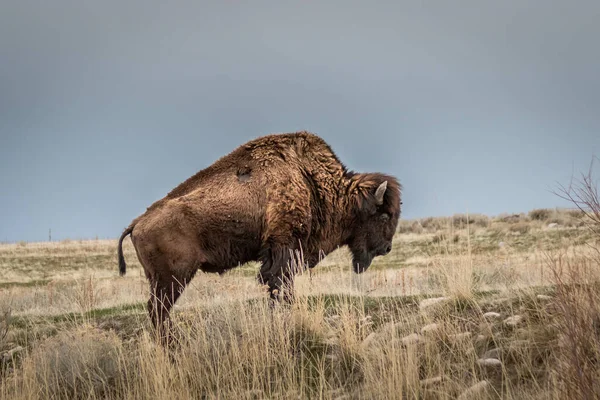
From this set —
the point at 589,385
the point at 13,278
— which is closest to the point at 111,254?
the point at 13,278

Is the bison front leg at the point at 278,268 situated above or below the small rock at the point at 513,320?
above

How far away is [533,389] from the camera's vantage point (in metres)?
4.06

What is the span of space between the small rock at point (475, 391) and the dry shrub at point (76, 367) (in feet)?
11.3

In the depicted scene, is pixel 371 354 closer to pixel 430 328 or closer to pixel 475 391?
pixel 430 328

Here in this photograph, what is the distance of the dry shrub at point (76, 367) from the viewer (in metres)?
5.86

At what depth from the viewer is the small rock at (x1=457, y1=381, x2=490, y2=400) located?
4156 mm

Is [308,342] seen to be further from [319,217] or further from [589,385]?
[589,385]

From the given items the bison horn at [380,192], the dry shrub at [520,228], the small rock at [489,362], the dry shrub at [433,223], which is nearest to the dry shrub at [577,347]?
the small rock at [489,362]

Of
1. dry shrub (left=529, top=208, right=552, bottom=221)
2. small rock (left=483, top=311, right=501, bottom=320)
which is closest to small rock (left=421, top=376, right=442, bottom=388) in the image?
small rock (left=483, top=311, right=501, bottom=320)

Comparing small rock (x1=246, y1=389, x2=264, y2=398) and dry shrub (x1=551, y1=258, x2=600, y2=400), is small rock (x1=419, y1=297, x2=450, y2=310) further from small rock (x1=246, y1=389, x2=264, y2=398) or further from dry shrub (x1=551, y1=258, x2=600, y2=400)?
small rock (x1=246, y1=389, x2=264, y2=398)

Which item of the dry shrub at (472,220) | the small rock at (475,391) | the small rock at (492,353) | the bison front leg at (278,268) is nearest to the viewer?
the small rock at (475,391)

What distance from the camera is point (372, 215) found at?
836 cm

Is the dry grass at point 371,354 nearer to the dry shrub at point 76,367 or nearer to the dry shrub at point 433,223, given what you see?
the dry shrub at point 76,367

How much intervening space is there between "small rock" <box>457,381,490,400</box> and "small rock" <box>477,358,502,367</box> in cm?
46
